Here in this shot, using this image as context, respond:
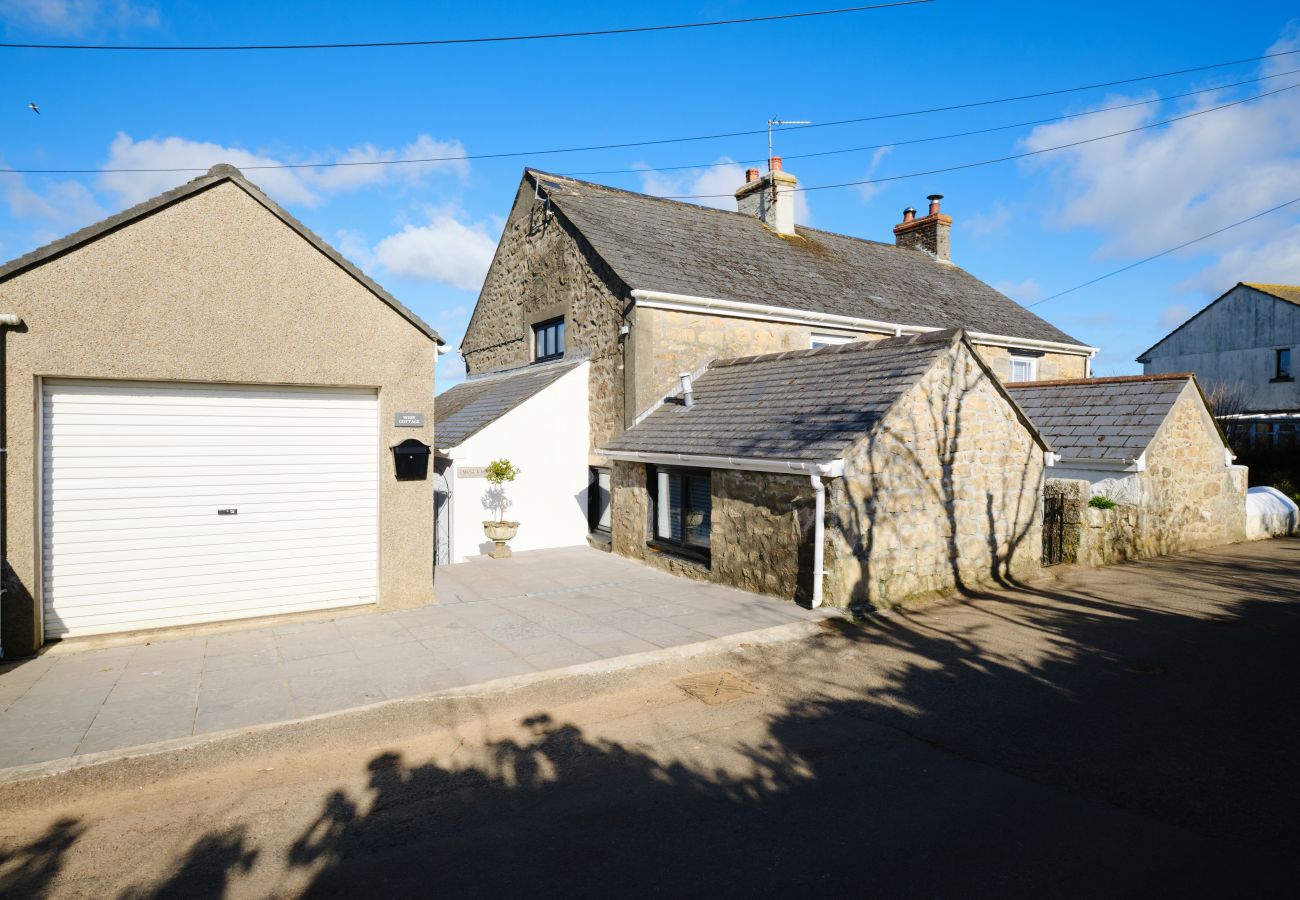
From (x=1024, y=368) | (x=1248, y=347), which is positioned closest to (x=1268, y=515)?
(x=1024, y=368)

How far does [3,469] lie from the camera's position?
7520 mm

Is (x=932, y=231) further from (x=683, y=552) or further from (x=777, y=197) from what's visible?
(x=683, y=552)

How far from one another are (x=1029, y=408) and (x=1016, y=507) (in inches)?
234

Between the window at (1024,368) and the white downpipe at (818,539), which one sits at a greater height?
the window at (1024,368)

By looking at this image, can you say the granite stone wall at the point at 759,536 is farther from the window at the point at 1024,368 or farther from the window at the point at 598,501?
the window at the point at 1024,368

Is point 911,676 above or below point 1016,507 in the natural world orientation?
below

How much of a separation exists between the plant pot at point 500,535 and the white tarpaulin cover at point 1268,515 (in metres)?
16.2

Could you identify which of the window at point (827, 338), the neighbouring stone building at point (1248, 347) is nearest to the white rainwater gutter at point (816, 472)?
the window at point (827, 338)

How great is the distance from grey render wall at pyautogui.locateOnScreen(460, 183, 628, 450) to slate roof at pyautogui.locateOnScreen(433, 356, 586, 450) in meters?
0.63

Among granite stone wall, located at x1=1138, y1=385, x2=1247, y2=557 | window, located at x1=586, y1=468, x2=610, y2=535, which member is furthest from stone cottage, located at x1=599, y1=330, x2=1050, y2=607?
granite stone wall, located at x1=1138, y1=385, x2=1247, y2=557

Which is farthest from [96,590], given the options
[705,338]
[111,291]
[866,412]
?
[705,338]

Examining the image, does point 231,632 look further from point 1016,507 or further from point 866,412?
point 1016,507

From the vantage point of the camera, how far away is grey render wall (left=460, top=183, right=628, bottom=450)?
15.2 m

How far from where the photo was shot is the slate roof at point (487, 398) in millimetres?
14695
